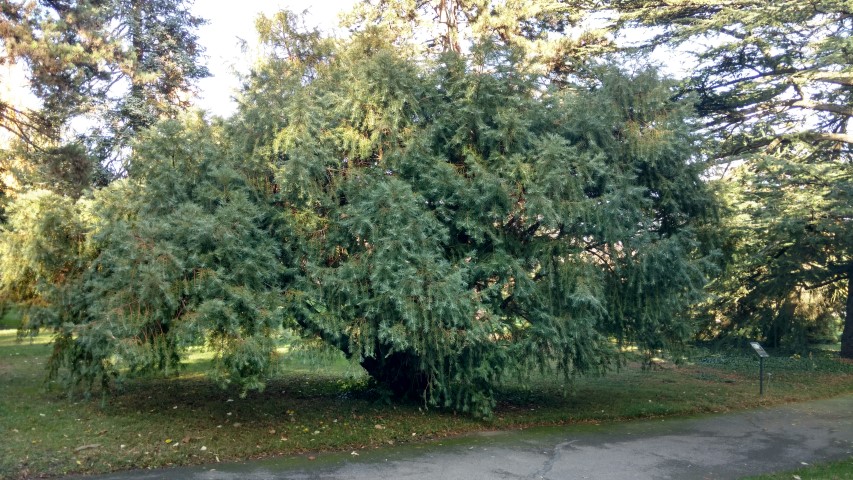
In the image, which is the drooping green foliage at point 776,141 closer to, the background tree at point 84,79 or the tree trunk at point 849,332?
the tree trunk at point 849,332

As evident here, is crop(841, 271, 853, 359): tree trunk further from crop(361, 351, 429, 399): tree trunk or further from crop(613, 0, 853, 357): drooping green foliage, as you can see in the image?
crop(361, 351, 429, 399): tree trunk

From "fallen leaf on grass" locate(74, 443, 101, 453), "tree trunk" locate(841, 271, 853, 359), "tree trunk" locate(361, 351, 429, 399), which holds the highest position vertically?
"tree trunk" locate(841, 271, 853, 359)

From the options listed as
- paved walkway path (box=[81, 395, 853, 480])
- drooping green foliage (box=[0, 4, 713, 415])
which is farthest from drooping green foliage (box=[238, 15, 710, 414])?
paved walkway path (box=[81, 395, 853, 480])

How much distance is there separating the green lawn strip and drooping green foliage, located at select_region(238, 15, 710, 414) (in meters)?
2.96

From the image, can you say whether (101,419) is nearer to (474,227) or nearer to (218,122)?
(218,122)

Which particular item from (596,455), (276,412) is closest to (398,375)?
(276,412)

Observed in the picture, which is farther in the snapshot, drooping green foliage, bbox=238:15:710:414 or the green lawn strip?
drooping green foliage, bbox=238:15:710:414

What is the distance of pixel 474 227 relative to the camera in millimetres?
9234

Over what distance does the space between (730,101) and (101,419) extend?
15.4 meters

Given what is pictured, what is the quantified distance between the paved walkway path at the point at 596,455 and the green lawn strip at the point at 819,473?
0.89 ft

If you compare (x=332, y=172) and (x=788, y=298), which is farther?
(x=788, y=298)

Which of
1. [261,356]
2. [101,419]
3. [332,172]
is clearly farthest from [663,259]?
[101,419]

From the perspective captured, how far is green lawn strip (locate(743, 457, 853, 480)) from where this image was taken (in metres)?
7.68

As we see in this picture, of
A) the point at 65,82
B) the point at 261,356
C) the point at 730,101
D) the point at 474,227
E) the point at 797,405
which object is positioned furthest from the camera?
the point at 730,101
